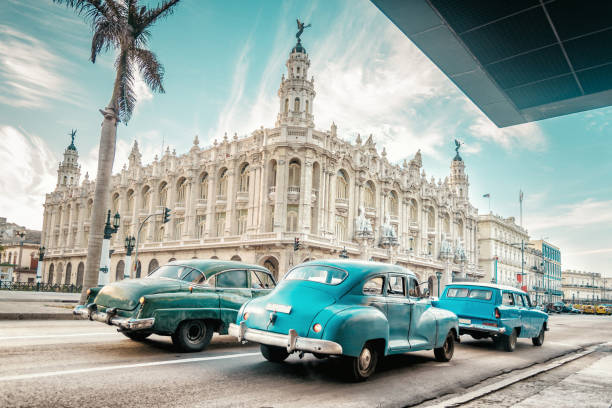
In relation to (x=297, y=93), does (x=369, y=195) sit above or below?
below

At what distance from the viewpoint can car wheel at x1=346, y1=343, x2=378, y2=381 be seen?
621cm

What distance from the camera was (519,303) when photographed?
12602 mm

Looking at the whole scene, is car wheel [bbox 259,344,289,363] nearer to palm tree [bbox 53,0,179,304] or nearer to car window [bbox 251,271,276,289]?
car window [bbox 251,271,276,289]

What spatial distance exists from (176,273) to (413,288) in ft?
15.1

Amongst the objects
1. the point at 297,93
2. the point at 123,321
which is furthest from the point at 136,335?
the point at 297,93

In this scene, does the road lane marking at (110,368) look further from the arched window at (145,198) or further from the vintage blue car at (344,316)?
the arched window at (145,198)

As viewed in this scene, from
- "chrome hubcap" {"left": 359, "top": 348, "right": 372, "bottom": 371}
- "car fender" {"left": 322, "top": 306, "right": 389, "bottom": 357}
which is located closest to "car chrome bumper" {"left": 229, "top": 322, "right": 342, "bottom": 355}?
"car fender" {"left": 322, "top": 306, "right": 389, "bottom": 357}

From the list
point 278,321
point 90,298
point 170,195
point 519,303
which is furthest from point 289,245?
point 278,321

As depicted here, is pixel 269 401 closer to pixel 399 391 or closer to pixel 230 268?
pixel 399 391

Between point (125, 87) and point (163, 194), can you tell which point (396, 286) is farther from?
point (163, 194)

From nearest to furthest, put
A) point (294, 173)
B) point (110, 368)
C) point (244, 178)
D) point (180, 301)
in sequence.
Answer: point (110, 368), point (180, 301), point (294, 173), point (244, 178)

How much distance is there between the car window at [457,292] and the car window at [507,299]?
3.05 feet

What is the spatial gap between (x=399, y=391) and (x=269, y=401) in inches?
75.3

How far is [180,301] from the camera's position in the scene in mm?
7918
